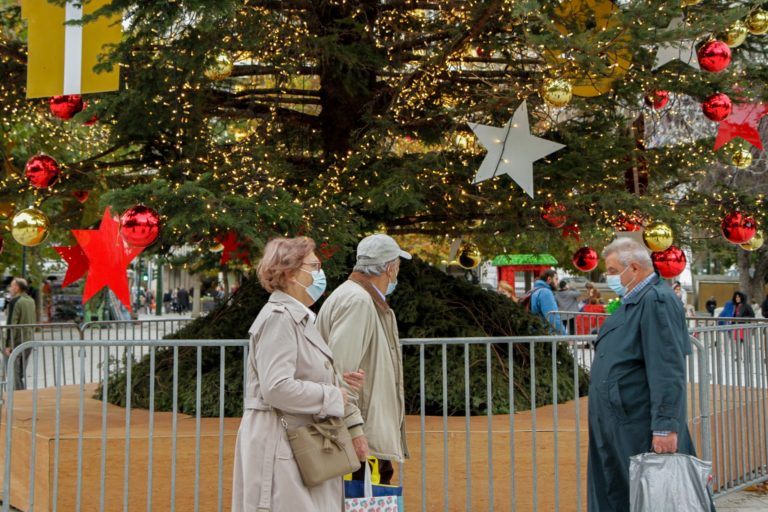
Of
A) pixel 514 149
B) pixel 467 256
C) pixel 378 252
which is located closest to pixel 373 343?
pixel 378 252

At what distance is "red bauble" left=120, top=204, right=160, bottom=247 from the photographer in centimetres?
635

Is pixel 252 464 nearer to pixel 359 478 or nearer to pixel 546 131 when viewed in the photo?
pixel 359 478

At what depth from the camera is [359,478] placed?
14.5 ft

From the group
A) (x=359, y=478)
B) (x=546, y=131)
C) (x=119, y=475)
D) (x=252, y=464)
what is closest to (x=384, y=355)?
(x=359, y=478)

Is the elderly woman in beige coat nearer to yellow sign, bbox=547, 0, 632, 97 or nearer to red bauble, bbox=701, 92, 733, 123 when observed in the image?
yellow sign, bbox=547, 0, 632, 97

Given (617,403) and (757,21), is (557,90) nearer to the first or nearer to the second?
(757,21)

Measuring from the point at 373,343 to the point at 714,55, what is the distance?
14.9 feet

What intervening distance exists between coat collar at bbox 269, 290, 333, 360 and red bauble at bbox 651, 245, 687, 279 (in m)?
5.54

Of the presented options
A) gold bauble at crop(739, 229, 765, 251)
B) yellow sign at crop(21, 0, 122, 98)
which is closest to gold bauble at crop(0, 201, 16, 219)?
yellow sign at crop(21, 0, 122, 98)

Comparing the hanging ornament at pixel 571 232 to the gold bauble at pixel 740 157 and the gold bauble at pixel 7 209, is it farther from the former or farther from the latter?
the gold bauble at pixel 7 209

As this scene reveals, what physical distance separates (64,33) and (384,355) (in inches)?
168

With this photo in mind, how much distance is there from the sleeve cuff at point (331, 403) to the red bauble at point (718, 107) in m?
5.09

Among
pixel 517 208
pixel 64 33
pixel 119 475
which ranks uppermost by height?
pixel 64 33

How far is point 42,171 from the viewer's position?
7.65 m
